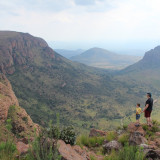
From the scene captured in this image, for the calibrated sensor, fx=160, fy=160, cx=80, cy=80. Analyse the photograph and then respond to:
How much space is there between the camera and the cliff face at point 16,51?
67.9 metres

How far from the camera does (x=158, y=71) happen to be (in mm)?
128000

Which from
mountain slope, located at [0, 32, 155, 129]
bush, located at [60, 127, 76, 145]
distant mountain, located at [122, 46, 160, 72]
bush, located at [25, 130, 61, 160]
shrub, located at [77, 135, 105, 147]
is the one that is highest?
distant mountain, located at [122, 46, 160, 72]

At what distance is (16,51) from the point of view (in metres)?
84.5

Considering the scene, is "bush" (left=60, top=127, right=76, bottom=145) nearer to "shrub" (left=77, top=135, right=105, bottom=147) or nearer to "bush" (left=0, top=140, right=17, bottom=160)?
"shrub" (left=77, top=135, right=105, bottom=147)

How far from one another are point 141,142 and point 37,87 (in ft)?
199

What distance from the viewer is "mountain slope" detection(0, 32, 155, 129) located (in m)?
54.5

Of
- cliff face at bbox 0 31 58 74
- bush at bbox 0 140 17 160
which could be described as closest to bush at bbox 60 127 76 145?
bush at bbox 0 140 17 160

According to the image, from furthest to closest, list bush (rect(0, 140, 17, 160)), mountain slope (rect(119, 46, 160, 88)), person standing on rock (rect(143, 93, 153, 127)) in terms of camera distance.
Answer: mountain slope (rect(119, 46, 160, 88)) < person standing on rock (rect(143, 93, 153, 127)) < bush (rect(0, 140, 17, 160))

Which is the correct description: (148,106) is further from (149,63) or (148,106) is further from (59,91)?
(149,63)

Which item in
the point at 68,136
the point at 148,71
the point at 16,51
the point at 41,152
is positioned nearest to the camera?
the point at 41,152

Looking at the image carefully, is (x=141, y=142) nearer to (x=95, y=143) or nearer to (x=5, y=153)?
(x=95, y=143)

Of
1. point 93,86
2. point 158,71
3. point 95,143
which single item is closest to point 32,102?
point 93,86

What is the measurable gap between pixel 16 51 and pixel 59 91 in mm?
36273

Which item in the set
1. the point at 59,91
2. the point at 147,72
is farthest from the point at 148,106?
the point at 147,72
